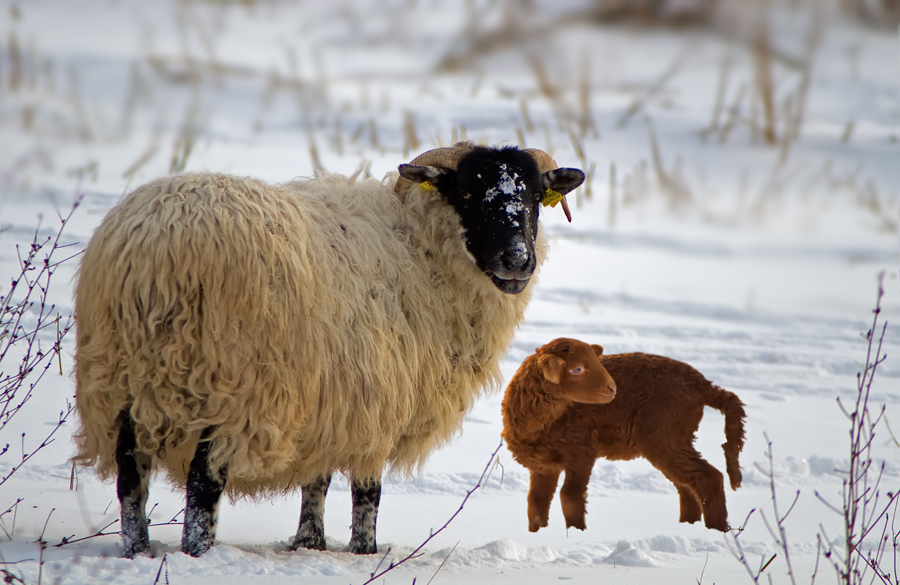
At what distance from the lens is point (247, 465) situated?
10.9 ft

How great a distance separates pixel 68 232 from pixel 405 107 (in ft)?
17.0

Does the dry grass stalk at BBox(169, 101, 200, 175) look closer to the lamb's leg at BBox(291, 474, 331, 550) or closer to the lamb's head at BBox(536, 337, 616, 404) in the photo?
the lamb's leg at BBox(291, 474, 331, 550)

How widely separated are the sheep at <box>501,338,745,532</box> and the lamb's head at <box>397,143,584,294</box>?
487 millimetres

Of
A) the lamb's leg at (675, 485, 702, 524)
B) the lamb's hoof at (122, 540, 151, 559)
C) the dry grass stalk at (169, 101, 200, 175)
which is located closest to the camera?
the lamb's hoof at (122, 540, 151, 559)

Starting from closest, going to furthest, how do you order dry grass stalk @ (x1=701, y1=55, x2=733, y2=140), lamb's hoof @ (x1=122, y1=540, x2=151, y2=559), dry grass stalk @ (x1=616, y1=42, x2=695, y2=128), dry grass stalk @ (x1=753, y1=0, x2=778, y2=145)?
lamb's hoof @ (x1=122, y1=540, x2=151, y2=559), dry grass stalk @ (x1=753, y1=0, x2=778, y2=145), dry grass stalk @ (x1=701, y1=55, x2=733, y2=140), dry grass stalk @ (x1=616, y1=42, x2=695, y2=128)

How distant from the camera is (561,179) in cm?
445

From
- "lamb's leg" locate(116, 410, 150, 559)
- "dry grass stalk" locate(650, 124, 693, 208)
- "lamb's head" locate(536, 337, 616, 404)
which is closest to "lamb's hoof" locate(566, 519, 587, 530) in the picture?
"lamb's head" locate(536, 337, 616, 404)

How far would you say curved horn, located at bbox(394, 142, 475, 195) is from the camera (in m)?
4.37

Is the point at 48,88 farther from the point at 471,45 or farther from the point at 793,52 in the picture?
the point at 793,52

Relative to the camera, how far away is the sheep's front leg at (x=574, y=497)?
376 centimetres

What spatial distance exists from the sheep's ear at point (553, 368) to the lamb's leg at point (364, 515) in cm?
107

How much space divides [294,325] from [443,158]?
4.91ft

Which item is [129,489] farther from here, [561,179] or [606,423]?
[561,179]

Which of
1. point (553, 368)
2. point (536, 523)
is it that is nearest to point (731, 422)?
point (553, 368)
